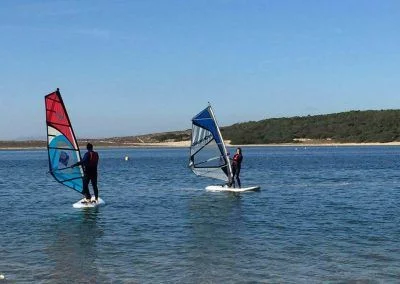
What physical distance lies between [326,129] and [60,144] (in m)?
127

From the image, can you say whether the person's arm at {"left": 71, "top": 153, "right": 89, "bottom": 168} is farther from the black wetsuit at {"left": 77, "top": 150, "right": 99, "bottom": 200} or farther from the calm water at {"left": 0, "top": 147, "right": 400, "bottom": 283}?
the calm water at {"left": 0, "top": 147, "right": 400, "bottom": 283}

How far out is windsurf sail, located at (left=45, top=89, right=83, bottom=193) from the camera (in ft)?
61.9

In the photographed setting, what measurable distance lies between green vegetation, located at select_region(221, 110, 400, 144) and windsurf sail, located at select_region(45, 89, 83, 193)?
118 metres

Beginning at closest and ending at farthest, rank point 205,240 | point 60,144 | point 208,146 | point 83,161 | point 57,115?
point 205,240 < point 83,161 < point 57,115 < point 60,144 < point 208,146

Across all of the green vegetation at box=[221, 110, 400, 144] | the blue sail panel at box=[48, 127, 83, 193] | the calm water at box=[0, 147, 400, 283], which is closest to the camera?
the calm water at box=[0, 147, 400, 283]

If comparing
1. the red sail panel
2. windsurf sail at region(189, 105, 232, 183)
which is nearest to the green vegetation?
windsurf sail at region(189, 105, 232, 183)

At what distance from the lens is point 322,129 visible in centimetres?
14238

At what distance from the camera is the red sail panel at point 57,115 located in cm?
1873

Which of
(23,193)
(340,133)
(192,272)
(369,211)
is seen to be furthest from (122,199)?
(340,133)

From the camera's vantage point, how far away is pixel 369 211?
1827 cm

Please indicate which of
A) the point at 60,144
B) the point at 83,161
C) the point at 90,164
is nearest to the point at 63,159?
the point at 60,144

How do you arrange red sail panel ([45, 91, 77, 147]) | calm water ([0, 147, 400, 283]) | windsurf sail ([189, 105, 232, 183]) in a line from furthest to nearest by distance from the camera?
1. windsurf sail ([189, 105, 232, 183])
2. red sail panel ([45, 91, 77, 147])
3. calm water ([0, 147, 400, 283])

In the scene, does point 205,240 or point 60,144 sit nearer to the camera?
point 205,240

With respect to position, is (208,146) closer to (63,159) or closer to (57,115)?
(63,159)
